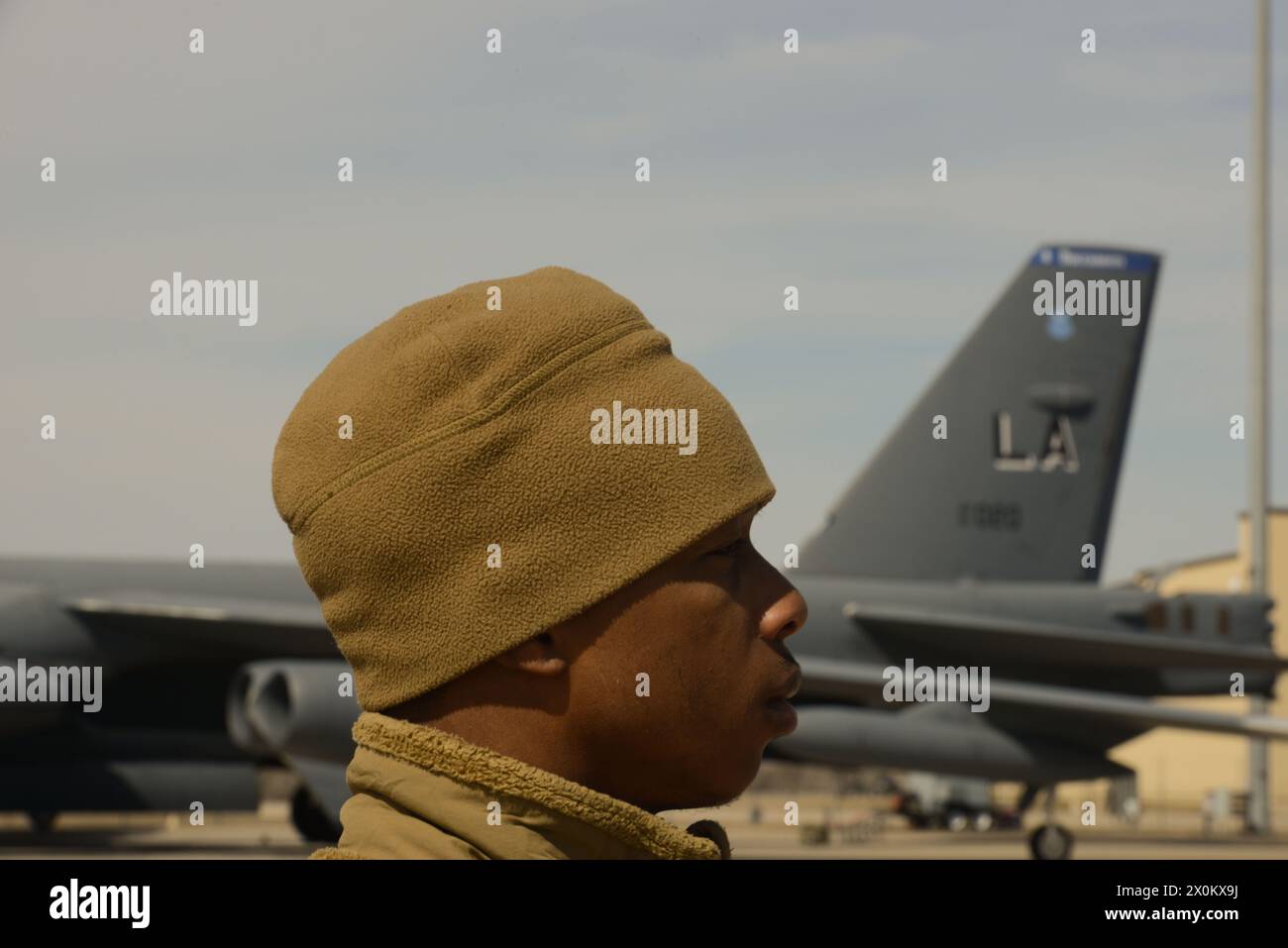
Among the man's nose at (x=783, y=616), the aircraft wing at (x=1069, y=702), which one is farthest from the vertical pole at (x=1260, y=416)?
the man's nose at (x=783, y=616)

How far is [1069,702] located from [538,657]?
54.2ft

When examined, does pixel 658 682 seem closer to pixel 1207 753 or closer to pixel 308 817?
pixel 308 817

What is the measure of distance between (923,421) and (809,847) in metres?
6.00

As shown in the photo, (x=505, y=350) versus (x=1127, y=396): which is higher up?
(x=1127, y=396)

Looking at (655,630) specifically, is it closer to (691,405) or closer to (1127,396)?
(691,405)

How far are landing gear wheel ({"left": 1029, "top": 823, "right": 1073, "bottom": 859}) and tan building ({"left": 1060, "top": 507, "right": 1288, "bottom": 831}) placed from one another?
2032 cm

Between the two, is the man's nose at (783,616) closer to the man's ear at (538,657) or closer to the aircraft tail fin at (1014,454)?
the man's ear at (538,657)

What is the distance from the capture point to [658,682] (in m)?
A: 1.34

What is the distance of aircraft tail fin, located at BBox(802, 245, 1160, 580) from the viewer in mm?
19219

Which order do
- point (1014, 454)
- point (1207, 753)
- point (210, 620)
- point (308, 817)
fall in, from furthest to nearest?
point (1207, 753), point (1014, 454), point (308, 817), point (210, 620)

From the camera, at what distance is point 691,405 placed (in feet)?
4.45

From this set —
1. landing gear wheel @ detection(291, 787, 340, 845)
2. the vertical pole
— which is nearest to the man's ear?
the vertical pole

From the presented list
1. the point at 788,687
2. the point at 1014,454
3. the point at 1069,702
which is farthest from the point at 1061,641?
the point at 788,687
